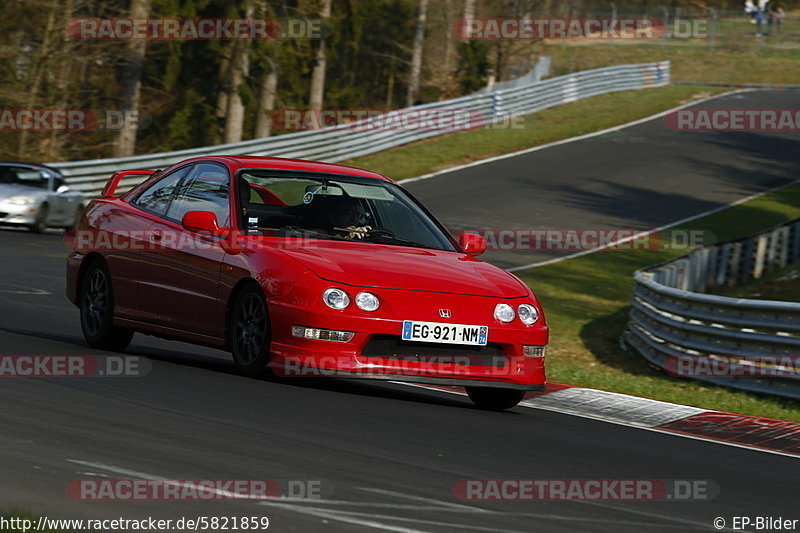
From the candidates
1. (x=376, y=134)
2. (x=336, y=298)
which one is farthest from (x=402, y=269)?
(x=376, y=134)

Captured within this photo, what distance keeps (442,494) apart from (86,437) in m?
1.84

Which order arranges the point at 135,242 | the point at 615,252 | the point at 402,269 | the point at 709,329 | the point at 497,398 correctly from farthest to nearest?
the point at 615,252 < the point at 709,329 < the point at 135,242 < the point at 497,398 < the point at 402,269

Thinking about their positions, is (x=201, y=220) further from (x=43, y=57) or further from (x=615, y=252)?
(x=43, y=57)

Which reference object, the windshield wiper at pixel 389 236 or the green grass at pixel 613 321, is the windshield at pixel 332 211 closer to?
the windshield wiper at pixel 389 236

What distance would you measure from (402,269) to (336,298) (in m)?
0.57

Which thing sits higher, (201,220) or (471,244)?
(201,220)

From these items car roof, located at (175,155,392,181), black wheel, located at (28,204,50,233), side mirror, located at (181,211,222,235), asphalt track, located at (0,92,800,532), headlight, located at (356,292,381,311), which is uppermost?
car roof, located at (175,155,392,181)

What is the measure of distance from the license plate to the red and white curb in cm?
123

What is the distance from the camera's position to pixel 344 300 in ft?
26.9

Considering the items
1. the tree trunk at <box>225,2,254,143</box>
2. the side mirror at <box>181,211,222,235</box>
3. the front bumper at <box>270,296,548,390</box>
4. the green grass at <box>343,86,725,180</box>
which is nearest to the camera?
the front bumper at <box>270,296,548,390</box>

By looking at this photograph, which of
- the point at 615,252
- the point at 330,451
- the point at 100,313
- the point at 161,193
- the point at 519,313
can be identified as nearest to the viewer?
the point at 330,451

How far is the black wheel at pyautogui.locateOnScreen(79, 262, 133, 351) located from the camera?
10094 mm

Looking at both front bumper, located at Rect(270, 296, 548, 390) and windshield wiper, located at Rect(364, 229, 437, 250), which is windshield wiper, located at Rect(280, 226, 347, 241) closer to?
windshield wiper, located at Rect(364, 229, 437, 250)

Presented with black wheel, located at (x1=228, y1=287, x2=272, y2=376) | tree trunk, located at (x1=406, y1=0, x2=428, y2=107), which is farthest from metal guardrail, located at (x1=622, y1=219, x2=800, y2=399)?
tree trunk, located at (x1=406, y1=0, x2=428, y2=107)
